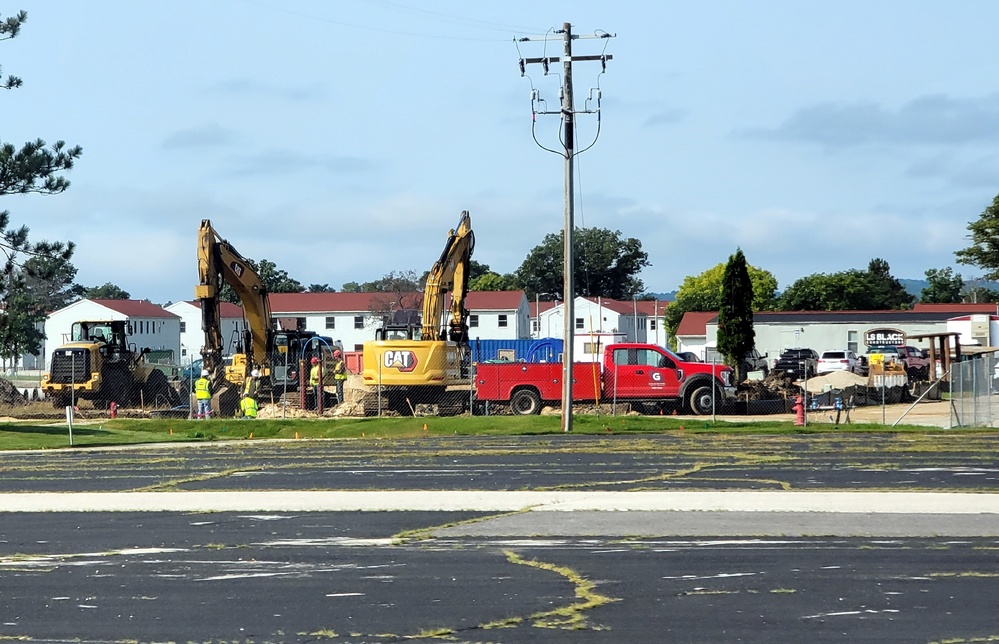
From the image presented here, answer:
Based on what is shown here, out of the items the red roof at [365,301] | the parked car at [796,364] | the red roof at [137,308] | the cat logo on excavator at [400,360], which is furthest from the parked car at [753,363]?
the red roof at [137,308]

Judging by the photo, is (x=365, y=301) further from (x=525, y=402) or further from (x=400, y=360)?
(x=525, y=402)

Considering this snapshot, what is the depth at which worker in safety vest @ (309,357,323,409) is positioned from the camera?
40.8m

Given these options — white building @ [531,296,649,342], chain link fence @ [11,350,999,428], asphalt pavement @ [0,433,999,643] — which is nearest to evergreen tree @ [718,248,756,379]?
chain link fence @ [11,350,999,428]

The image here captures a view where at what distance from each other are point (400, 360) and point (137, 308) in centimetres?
7585

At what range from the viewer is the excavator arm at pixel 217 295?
41.5 metres

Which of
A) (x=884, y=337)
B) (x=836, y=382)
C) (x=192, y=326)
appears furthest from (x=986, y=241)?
(x=192, y=326)

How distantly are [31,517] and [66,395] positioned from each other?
28.7 m

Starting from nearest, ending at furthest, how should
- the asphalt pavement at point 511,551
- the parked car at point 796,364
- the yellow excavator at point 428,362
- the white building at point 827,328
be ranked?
→ the asphalt pavement at point 511,551, the yellow excavator at point 428,362, the parked car at point 796,364, the white building at point 827,328

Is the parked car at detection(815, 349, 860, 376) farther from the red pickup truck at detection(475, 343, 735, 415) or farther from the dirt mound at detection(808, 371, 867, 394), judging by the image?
the red pickup truck at detection(475, 343, 735, 415)

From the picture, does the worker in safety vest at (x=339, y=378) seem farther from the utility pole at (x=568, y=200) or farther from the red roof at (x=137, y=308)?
the red roof at (x=137, y=308)

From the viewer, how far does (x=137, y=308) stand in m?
111

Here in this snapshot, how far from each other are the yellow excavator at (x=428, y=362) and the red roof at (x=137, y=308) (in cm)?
7142

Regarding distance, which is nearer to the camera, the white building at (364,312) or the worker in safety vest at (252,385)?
the worker in safety vest at (252,385)

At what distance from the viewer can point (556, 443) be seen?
28.1m
